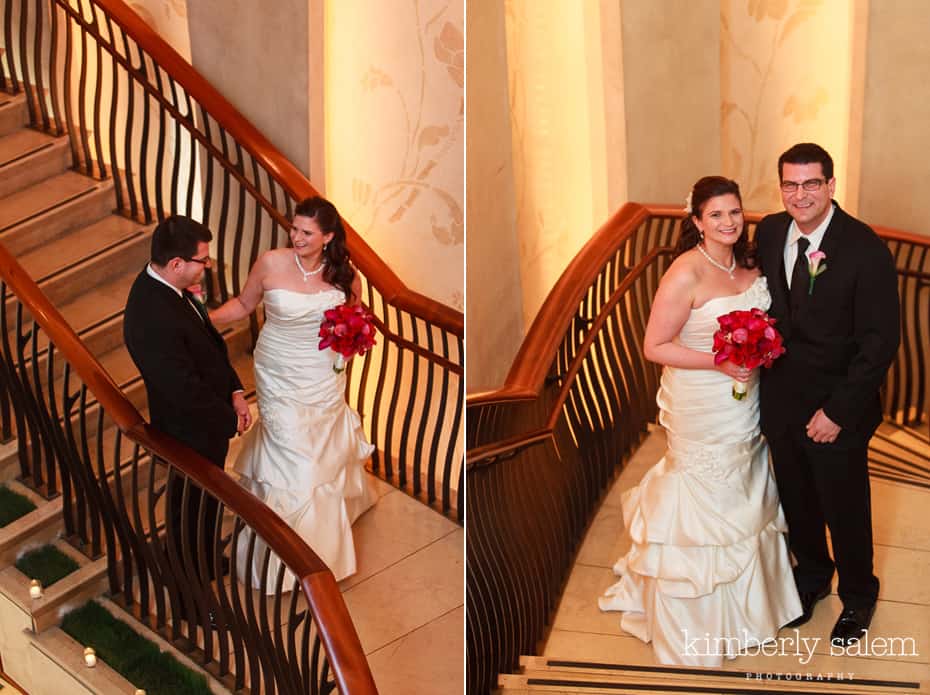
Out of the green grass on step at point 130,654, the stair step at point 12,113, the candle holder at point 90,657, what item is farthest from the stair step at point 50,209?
the candle holder at point 90,657

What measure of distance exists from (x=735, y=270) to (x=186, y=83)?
8.16 feet

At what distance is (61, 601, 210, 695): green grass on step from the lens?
3.20m

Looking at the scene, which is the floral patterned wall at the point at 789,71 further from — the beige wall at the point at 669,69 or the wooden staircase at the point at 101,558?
the wooden staircase at the point at 101,558

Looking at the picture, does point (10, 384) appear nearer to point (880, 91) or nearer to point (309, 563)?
point (309, 563)

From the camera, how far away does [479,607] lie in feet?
6.07

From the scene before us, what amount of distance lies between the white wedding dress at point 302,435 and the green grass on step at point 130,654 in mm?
368

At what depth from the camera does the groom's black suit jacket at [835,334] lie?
5.51 ft

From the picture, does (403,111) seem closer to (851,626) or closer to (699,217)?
(699,217)

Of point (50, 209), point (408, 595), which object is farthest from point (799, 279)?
point (50, 209)

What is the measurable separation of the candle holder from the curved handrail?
0.73m

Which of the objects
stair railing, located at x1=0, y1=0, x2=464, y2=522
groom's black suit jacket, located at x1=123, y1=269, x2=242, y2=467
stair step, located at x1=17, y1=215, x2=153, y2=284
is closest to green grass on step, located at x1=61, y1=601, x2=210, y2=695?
groom's black suit jacket, located at x1=123, y1=269, x2=242, y2=467

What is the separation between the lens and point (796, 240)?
71.2 inches

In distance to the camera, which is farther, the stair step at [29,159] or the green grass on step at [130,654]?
the stair step at [29,159]

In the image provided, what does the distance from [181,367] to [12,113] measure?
245 cm
